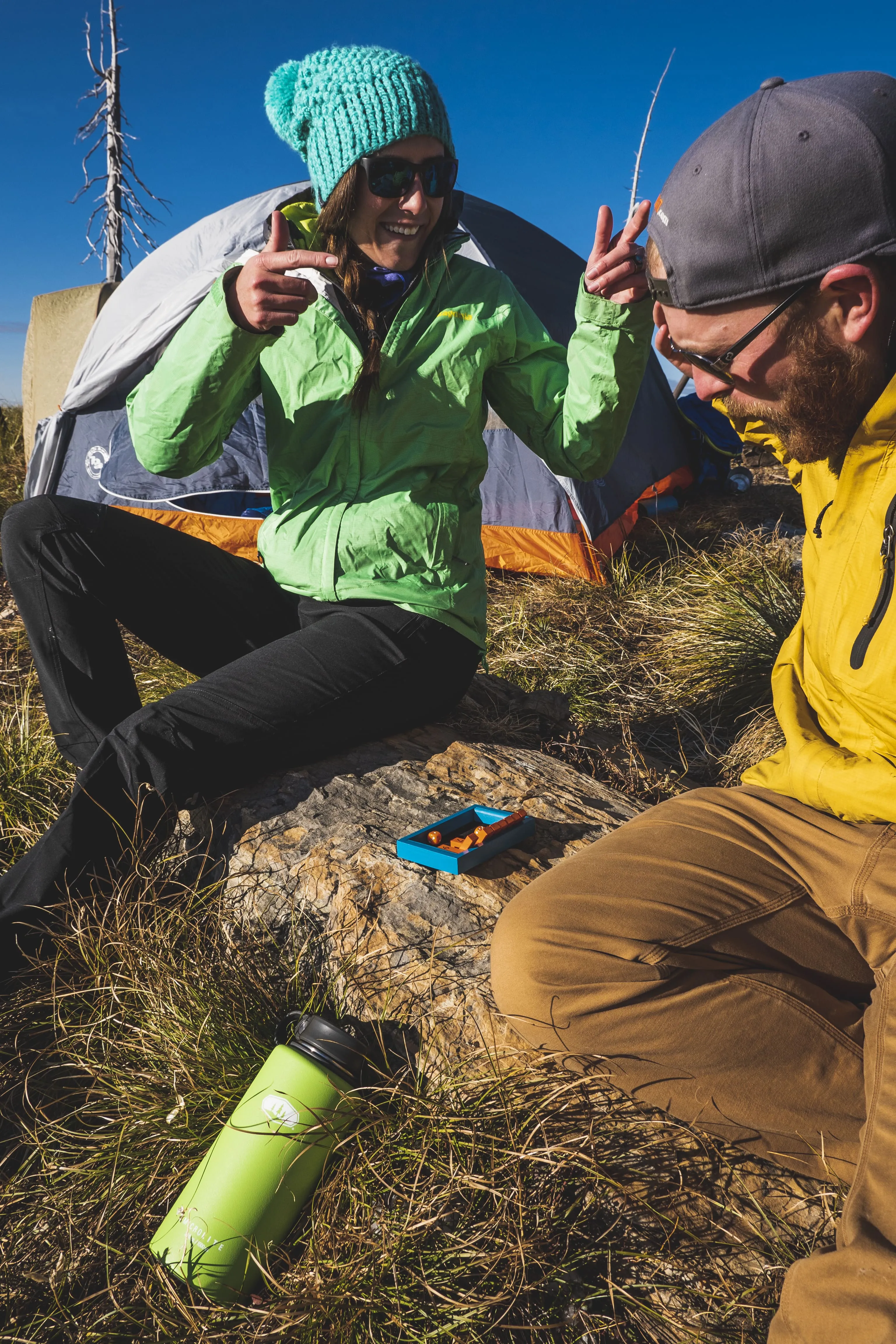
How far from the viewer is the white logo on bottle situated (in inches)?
64.5

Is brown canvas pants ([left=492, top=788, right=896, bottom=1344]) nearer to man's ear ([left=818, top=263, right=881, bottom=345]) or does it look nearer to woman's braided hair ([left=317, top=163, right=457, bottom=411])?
man's ear ([left=818, top=263, right=881, bottom=345])

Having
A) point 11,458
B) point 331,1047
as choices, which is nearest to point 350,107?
point 331,1047

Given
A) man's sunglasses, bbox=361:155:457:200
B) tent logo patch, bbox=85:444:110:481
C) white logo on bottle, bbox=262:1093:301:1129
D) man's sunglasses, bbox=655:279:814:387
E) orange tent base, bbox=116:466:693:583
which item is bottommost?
white logo on bottle, bbox=262:1093:301:1129

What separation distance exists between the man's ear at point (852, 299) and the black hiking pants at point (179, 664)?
53.4 inches

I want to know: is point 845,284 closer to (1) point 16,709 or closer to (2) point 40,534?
(2) point 40,534

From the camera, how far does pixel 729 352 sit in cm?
172

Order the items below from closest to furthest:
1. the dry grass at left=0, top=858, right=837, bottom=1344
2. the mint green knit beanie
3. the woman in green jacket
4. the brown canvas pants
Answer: the dry grass at left=0, top=858, right=837, bottom=1344 < the brown canvas pants < the woman in green jacket < the mint green knit beanie

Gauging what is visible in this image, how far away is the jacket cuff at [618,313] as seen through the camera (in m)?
2.42

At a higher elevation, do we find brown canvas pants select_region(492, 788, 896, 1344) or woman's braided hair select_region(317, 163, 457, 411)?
woman's braided hair select_region(317, 163, 457, 411)

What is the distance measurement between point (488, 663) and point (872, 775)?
265 cm

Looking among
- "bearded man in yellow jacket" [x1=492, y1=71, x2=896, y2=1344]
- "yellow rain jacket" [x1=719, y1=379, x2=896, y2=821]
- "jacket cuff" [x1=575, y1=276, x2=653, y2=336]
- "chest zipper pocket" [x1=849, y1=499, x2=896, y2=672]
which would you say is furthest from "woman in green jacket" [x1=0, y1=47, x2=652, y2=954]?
"chest zipper pocket" [x1=849, y1=499, x2=896, y2=672]

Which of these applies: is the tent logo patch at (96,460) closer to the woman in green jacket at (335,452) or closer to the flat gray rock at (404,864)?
the woman in green jacket at (335,452)

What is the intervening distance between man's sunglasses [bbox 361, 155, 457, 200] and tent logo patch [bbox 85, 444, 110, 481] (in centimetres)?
365

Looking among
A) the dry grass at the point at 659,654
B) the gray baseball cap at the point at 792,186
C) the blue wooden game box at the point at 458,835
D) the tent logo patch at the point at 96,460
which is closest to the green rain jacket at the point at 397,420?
the blue wooden game box at the point at 458,835
